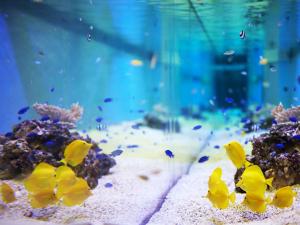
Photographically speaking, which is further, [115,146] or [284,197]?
[115,146]

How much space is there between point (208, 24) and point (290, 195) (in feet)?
29.1

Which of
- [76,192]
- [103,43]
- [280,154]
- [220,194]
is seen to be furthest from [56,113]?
[103,43]

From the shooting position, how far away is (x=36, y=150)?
551cm

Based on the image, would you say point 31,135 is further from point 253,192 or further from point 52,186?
point 253,192

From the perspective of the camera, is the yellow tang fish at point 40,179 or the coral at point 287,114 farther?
the coral at point 287,114

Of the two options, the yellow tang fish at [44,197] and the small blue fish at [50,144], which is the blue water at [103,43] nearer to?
the small blue fish at [50,144]

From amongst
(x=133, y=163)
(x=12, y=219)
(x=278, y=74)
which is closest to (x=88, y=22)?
(x=133, y=163)

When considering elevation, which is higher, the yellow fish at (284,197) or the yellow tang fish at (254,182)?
the yellow tang fish at (254,182)

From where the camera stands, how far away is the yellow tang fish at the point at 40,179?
12.6 feet

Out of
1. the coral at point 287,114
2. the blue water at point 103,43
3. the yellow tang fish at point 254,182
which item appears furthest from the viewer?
the blue water at point 103,43

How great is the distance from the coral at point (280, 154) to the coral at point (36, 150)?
2.73 metres

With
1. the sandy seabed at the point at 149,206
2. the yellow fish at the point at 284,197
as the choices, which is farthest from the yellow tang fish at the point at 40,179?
the yellow fish at the point at 284,197

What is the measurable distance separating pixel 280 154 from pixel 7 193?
163 inches

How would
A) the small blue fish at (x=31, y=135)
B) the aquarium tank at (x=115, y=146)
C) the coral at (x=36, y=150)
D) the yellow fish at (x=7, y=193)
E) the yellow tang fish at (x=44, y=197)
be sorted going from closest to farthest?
1. the yellow tang fish at (x=44, y=197)
2. the aquarium tank at (x=115, y=146)
3. the yellow fish at (x=7, y=193)
4. the coral at (x=36, y=150)
5. the small blue fish at (x=31, y=135)
